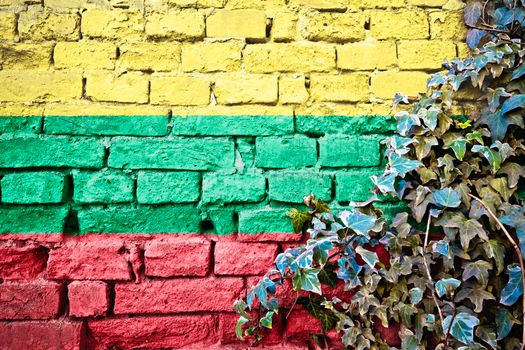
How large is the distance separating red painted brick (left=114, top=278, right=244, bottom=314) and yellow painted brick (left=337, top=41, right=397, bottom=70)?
2.90 ft

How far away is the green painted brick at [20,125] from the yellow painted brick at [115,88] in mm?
200

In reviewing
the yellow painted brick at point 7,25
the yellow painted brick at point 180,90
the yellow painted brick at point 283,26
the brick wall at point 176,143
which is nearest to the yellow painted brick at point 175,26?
the brick wall at point 176,143

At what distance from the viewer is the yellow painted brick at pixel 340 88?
1478 millimetres

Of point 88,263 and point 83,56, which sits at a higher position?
point 83,56

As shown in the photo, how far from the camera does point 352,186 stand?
1438 millimetres

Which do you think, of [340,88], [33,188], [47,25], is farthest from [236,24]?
[33,188]

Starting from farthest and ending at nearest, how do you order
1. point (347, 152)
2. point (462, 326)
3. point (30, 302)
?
1. point (347, 152)
2. point (30, 302)
3. point (462, 326)

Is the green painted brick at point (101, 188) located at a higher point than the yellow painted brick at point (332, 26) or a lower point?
lower

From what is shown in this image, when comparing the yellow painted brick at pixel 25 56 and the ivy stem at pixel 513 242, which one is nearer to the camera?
the ivy stem at pixel 513 242

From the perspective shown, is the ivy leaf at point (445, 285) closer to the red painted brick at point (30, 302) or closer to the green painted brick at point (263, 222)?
the green painted brick at point (263, 222)

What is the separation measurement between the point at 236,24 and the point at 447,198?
94cm

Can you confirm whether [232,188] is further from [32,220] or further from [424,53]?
[424,53]

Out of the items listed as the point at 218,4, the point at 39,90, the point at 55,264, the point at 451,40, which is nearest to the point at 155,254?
the point at 55,264

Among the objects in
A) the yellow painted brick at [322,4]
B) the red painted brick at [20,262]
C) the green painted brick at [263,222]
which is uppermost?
the yellow painted brick at [322,4]
